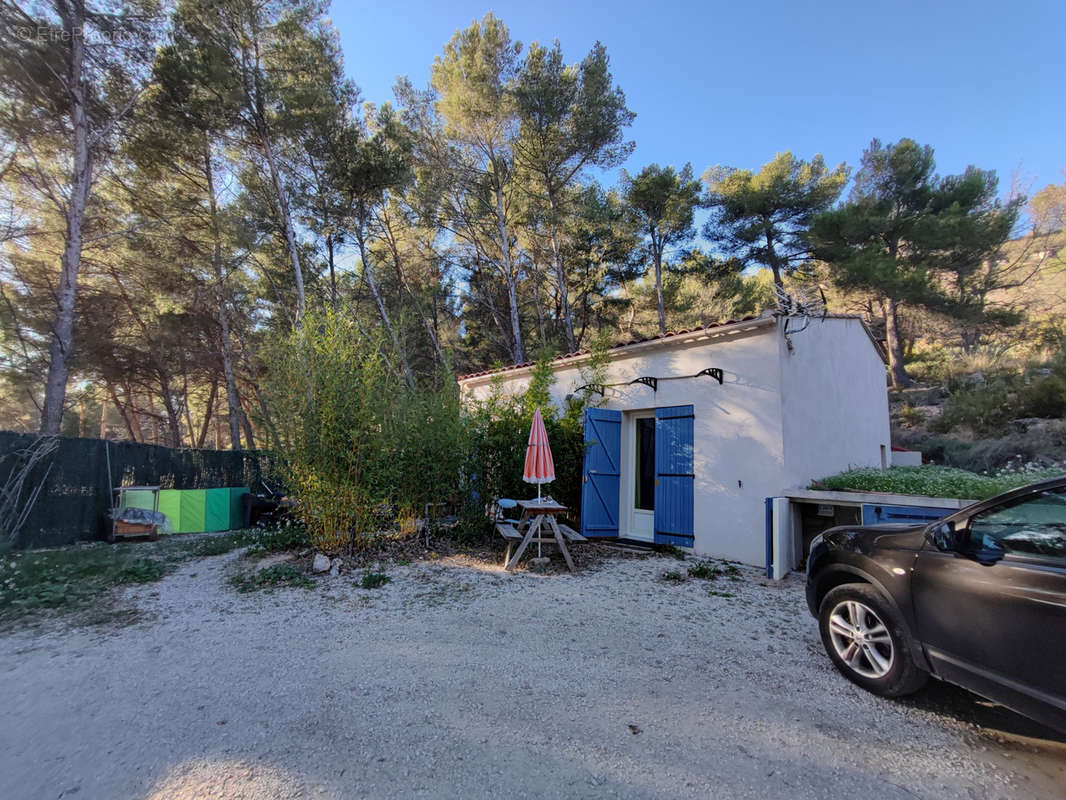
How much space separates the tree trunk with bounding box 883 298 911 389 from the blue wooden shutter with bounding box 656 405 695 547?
45.5 feet

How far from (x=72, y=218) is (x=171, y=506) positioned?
5774 mm

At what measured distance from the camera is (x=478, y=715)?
247cm

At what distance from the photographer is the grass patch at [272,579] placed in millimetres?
4969

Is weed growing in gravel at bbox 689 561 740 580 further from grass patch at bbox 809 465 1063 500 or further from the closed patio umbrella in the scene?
the closed patio umbrella

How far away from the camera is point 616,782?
1.96m

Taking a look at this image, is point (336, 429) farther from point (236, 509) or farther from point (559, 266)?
point (559, 266)

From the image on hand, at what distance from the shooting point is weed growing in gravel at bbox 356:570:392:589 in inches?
195

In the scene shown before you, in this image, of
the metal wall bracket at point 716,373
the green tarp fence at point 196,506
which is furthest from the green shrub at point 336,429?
the green tarp fence at point 196,506

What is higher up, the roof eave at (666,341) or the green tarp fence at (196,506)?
the roof eave at (666,341)

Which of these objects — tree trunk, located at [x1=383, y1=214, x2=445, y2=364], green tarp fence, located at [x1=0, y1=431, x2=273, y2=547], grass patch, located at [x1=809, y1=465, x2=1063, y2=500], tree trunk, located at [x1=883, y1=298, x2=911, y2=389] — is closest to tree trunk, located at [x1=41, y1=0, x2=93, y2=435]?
green tarp fence, located at [x1=0, y1=431, x2=273, y2=547]

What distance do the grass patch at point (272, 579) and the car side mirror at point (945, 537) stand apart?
5.14 meters

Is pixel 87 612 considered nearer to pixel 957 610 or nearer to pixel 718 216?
pixel 957 610

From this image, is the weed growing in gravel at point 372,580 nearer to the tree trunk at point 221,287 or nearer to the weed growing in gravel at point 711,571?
the weed growing in gravel at point 711,571

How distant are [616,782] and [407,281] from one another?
15138 mm
